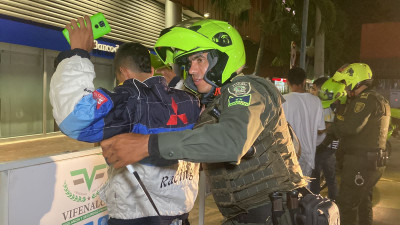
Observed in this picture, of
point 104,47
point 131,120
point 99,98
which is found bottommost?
point 131,120

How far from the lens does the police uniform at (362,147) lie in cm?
475

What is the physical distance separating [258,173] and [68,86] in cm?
100

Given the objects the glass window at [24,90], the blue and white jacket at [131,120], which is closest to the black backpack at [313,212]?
the blue and white jacket at [131,120]

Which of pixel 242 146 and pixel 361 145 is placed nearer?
pixel 242 146

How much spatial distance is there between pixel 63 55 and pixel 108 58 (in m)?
12.4

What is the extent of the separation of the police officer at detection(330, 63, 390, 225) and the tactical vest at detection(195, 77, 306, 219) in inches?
116

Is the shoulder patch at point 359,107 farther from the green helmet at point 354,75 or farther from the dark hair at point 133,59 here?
the dark hair at point 133,59

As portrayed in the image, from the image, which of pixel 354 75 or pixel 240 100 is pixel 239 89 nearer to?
pixel 240 100

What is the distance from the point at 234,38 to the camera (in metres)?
2.23

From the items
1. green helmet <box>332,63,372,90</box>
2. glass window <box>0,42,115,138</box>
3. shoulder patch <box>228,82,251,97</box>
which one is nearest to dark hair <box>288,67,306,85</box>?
green helmet <box>332,63,372,90</box>

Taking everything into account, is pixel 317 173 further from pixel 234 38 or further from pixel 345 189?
pixel 234 38

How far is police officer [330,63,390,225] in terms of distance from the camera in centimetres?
475

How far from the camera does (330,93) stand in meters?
6.66

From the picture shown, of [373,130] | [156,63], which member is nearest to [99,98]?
[156,63]
